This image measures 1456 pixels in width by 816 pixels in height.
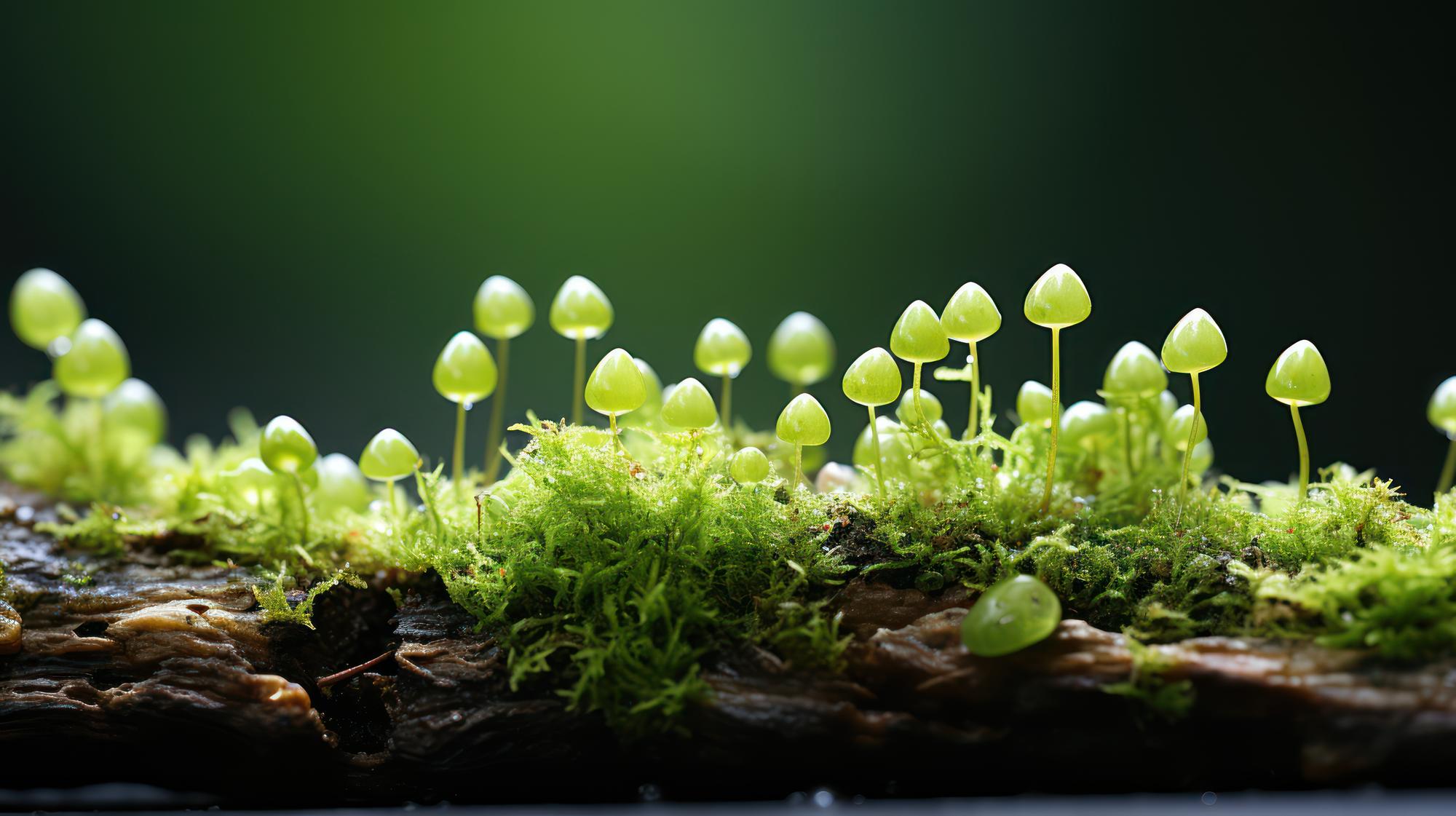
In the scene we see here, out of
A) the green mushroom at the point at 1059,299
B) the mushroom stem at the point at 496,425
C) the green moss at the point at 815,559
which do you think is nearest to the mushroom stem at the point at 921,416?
the green moss at the point at 815,559

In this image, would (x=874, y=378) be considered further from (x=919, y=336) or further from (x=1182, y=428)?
(x=1182, y=428)

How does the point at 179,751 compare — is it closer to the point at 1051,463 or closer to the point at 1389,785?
the point at 1051,463

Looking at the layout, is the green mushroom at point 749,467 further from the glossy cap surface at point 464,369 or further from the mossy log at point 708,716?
the glossy cap surface at point 464,369

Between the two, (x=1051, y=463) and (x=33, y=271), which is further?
(x=33, y=271)

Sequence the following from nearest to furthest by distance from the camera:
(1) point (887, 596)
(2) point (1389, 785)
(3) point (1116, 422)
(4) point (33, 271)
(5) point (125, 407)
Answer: (2) point (1389, 785)
(1) point (887, 596)
(3) point (1116, 422)
(4) point (33, 271)
(5) point (125, 407)

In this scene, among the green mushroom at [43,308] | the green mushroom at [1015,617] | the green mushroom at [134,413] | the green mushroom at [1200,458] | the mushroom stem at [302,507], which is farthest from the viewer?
the green mushroom at [134,413]

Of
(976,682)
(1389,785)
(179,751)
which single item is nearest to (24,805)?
(179,751)
